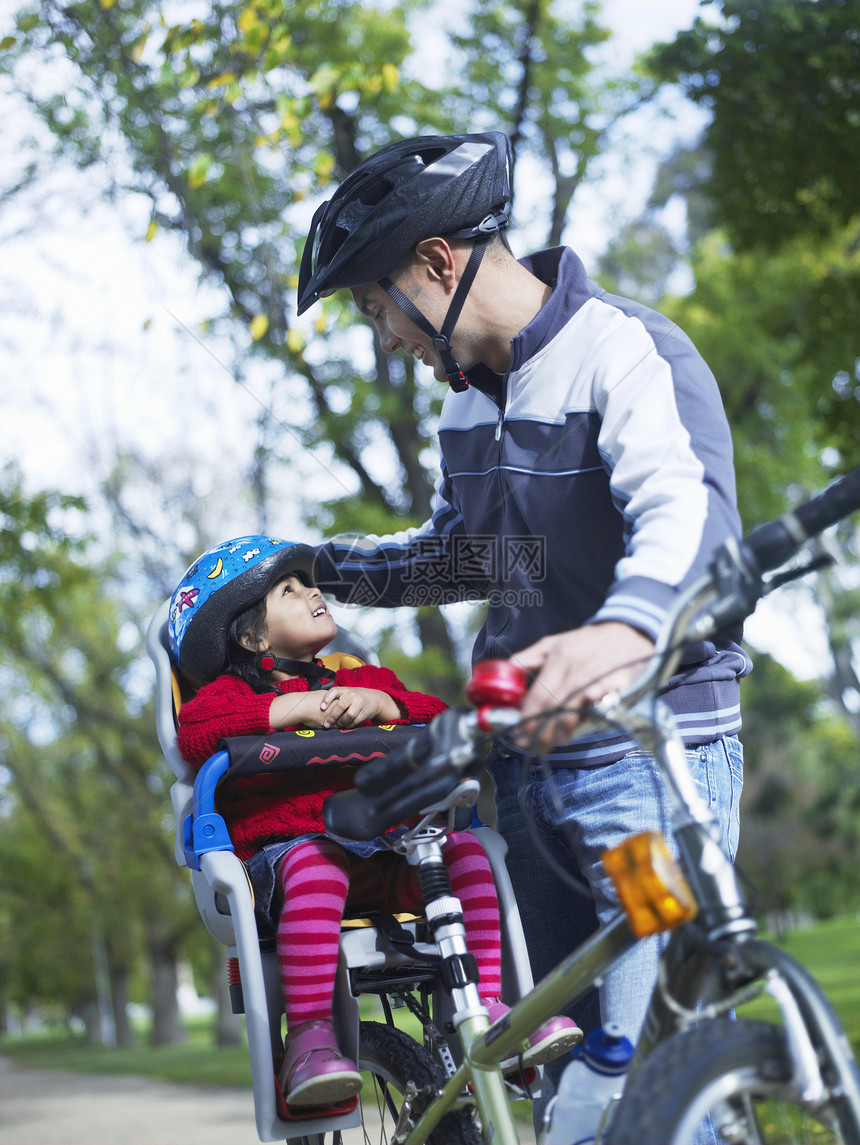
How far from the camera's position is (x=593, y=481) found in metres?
1.96

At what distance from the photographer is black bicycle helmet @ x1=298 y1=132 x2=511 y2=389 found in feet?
6.97

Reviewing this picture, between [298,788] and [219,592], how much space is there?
54 centimetres

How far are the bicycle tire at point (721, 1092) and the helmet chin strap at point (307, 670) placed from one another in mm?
1562

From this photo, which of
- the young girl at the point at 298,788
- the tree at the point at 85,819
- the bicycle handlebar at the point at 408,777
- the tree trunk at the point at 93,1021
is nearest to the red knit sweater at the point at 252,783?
the young girl at the point at 298,788

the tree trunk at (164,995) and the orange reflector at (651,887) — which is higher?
the orange reflector at (651,887)

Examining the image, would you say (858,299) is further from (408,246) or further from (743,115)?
(408,246)

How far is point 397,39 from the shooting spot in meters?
9.23

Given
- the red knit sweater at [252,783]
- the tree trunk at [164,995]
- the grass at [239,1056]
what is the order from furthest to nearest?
the tree trunk at [164,995]
the grass at [239,1056]
the red knit sweater at [252,783]

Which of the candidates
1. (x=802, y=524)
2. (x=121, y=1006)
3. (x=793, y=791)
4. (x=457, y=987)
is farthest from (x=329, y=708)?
(x=793, y=791)

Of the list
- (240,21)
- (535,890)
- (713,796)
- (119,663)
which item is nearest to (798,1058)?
(713,796)

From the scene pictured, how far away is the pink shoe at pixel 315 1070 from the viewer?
76.5 inches

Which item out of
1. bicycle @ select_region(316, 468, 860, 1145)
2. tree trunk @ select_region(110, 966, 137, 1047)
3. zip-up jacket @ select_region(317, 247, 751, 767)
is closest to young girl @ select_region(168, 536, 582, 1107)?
zip-up jacket @ select_region(317, 247, 751, 767)

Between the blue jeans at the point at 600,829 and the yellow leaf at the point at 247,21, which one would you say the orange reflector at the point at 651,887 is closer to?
the blue jeans at the point at 600,829

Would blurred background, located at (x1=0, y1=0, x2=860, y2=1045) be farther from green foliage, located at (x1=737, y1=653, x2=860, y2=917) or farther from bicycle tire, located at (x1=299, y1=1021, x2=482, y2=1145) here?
green foliage, located at (x1=737, y1=653, x2=860, y2=917)
